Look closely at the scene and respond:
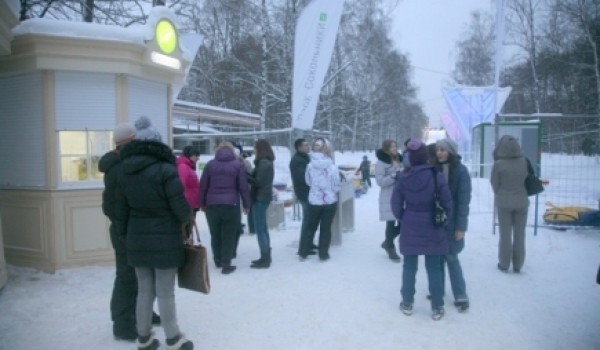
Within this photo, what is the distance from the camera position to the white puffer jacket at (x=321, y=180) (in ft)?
21.8

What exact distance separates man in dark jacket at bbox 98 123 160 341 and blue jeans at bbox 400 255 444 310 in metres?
2.57

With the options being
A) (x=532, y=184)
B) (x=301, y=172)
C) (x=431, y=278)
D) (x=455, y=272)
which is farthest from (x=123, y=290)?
(x=532, y=184)

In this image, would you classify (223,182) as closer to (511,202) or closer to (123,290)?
(123,290)

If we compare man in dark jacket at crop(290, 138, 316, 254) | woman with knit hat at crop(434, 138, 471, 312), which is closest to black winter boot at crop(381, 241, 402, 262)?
man in dark jacket at crop(290, 138, 316, 254)

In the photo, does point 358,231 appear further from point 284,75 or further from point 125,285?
point 284,75

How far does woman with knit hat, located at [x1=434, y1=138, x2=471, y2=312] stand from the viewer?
15.5ft

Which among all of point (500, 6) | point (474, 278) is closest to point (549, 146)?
point (500, 6)

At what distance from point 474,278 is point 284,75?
59.3ft

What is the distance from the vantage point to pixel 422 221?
4438mm

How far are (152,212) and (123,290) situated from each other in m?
0.95

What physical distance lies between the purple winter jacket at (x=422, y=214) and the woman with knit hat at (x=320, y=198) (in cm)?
221

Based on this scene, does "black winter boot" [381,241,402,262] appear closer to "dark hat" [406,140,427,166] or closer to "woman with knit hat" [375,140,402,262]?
"woman with knit hat" [375,140,402,262]

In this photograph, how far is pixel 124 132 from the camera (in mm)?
3891

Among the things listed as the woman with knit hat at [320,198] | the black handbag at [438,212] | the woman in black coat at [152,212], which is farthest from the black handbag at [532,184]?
the woman in black coat at [152,212]
